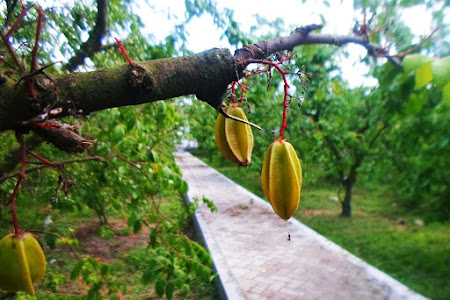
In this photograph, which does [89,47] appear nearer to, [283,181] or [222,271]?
[283,181]

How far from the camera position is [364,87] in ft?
25.7

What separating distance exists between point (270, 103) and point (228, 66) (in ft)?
23.2

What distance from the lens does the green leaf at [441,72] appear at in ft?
3.87

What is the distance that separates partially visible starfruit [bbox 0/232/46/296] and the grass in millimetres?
5647

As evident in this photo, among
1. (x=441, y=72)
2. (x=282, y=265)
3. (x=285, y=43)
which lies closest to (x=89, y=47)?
(x=285, y=43)

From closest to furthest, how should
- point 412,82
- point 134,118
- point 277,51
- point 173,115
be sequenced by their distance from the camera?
point 277,51, point 412,82, point 134,118, point 173,115

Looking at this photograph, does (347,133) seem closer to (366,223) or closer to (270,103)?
(270,103)

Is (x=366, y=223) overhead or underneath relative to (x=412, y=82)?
underneath

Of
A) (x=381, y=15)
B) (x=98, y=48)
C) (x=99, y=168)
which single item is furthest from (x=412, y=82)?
(x=99, y=168)

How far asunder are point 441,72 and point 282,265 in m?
5.43

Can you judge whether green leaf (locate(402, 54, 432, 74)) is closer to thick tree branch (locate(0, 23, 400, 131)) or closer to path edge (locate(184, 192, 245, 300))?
thick tree branch (locate(0, 23, 400, 131))

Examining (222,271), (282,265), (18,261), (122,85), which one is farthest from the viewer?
(282,265)

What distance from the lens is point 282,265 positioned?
242 inches

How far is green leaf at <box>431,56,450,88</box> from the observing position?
46.4 inches
